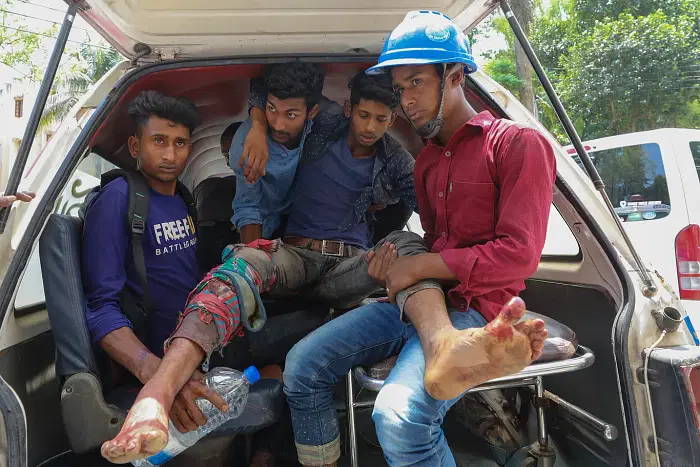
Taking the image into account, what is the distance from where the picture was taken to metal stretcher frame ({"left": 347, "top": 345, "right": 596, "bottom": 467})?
165cm

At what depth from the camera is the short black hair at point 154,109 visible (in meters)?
2.34

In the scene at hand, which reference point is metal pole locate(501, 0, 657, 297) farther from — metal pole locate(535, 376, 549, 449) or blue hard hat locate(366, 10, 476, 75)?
metal pole locate(535, 376, 549, 449)

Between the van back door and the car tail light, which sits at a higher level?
the van back door

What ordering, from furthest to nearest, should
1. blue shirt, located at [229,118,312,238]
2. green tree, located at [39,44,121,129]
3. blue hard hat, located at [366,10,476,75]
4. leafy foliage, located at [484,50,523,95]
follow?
green tree, located at [39,44,121,129] < leafy foliage, located at [484,50,523,95] < blue shirt, located at [229,118,312,238] < blue hard hat, located at [366,10,476,75]

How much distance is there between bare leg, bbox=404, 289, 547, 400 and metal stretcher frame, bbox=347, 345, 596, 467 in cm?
20

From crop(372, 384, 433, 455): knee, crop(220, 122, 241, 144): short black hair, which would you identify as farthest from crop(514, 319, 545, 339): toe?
crop(220, 122, 241, 144): short black hair

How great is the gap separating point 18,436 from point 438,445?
3.74ft

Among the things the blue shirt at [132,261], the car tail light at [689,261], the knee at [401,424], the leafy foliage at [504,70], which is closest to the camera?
the knee at [401,424]

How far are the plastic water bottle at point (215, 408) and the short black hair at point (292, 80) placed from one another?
130 centimetres

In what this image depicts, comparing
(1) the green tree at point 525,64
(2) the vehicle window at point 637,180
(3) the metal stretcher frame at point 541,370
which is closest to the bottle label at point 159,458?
(3) the metal stretcher frame at point 541,370

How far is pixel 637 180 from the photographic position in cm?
549

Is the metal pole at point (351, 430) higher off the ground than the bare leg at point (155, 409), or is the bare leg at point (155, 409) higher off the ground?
the bare leg at point (155, 409)

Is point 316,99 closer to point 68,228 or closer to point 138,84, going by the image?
point 138,84

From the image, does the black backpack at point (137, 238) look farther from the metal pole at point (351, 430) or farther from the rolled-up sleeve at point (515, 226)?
the rolled-up sleeve at point (515, 226)
